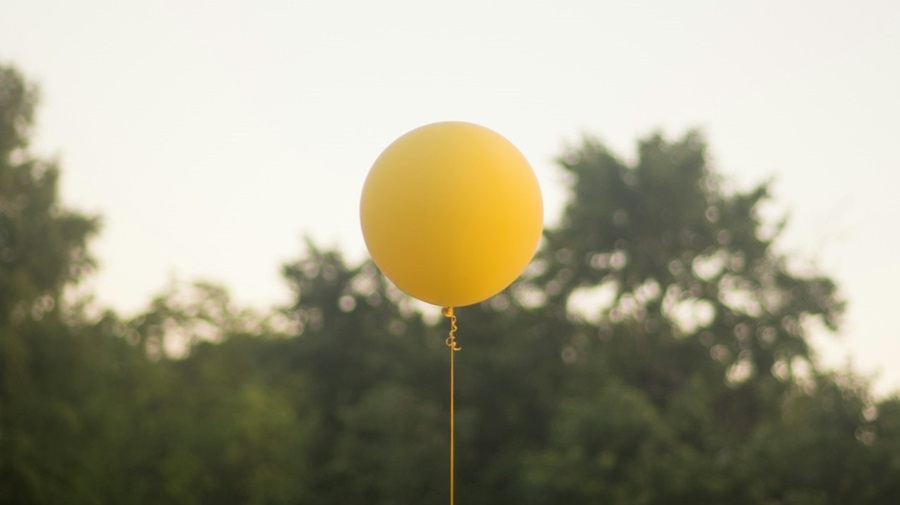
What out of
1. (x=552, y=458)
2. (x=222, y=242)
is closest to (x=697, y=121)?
(x=552, y=458)

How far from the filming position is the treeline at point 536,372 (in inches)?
533

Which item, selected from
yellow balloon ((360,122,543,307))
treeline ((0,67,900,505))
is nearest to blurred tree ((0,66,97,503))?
treeline ((0,67,900,505))

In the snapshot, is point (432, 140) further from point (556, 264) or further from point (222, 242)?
point (222, 242)

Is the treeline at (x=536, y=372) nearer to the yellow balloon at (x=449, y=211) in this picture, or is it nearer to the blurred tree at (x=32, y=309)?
the blurred tree at (x=32, y=309)

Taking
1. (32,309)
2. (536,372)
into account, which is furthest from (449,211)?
(32,309)

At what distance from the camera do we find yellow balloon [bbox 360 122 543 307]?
159 inches

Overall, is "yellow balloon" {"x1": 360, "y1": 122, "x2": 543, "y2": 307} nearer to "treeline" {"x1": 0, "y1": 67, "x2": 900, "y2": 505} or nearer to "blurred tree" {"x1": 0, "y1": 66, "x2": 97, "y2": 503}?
"treeline" {"x1": 0, "y1": 67, "x2": 900, "y2": 505}

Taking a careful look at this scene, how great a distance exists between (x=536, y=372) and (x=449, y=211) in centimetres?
1219

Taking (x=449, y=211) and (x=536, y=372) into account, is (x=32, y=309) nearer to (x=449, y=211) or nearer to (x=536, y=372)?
(x=536, y=372)

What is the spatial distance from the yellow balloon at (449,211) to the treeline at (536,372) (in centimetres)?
926

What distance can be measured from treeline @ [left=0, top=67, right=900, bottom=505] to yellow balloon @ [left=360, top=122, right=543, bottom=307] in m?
9.26

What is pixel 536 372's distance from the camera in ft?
52.3

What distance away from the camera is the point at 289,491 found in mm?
17328

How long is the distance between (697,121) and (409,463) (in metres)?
7.25
